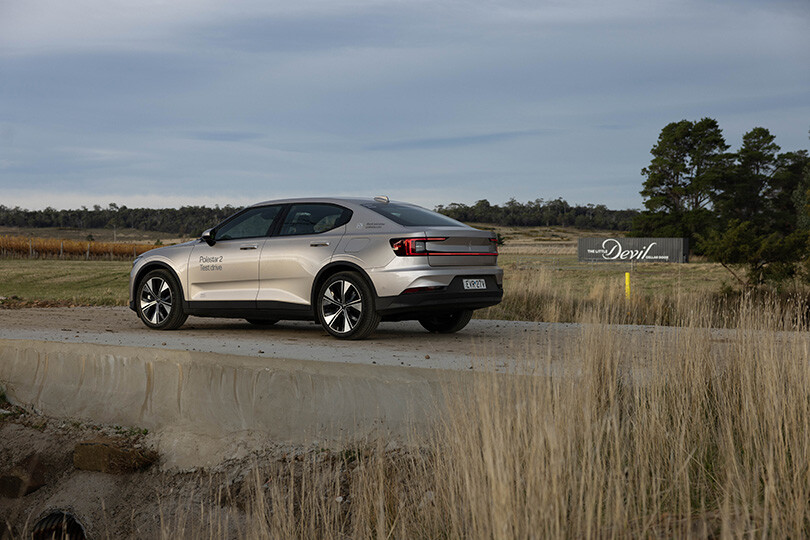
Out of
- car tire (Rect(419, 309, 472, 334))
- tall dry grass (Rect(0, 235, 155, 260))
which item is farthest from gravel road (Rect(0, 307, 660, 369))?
tall dry grass (Rect(0, 235, 155, 260))

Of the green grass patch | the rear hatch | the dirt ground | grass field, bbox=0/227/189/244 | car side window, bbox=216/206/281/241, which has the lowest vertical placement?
the dirt ground

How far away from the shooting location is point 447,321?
10.7 m

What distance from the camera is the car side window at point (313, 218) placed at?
31.1ft

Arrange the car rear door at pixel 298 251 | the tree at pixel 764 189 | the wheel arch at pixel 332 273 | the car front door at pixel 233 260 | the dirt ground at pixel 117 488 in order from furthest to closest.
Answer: the tree at pixel 764 189 → the car front door at pixel 233 260 → the car rear door at pixel 298 251 → the wheel arch at pixel 332 273 → the dirt ground at pixel 117 488

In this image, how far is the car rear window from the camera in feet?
29.9

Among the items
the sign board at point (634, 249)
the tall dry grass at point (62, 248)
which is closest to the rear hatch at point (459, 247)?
the tall dry grass at point (62, 248)

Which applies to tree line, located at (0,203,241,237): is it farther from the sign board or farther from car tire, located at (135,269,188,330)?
car tire, located at (135,269,188,330)

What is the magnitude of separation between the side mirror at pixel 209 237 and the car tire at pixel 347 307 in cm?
207

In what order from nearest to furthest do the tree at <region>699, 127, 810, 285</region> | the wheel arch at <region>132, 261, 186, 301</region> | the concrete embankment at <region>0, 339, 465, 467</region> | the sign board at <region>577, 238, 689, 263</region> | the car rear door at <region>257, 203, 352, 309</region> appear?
1. the concrete embankment at <region>0, 339, 465, 467</region>
2. the car rear door at <region>257, 203, 352, 309</region>
3. the wheel arch at <region>132, 261, 186, 301</region>
4. the sign board at <region>577, 238, 689, 263</region>
5. the tree at <region>699, 127, 810, 285</region>

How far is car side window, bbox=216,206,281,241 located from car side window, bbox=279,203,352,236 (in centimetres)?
32

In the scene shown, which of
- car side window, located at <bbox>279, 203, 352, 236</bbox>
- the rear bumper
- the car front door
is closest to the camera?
the rear bumper

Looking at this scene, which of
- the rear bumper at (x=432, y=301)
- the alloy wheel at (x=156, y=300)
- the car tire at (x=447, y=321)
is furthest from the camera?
the alloy wheel at (x=156, y=300)

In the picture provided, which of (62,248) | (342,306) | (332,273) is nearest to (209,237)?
(332,273)

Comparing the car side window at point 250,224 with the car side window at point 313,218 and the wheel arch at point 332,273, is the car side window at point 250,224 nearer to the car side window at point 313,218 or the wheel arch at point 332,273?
Answer: the car side window at point 313,218
